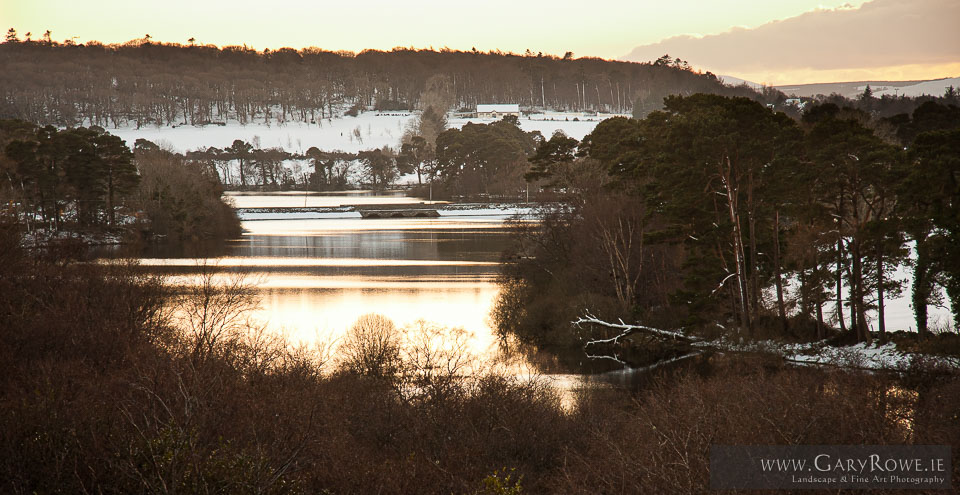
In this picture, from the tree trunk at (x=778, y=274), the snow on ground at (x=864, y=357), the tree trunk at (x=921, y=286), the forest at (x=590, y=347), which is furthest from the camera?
the tree trunk at (x=778, y=274)

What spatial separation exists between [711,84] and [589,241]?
579 ft

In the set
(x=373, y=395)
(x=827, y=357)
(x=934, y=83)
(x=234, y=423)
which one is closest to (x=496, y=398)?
(x=373, y=395)

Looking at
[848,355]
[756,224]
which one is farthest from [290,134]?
[848,355]

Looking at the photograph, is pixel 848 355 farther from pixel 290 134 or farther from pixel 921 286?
pixel 290 134

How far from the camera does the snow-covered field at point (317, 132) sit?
145 metres

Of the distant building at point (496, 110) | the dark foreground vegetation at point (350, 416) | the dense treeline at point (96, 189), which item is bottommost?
the dark foreground vegetation at point (350, 416)

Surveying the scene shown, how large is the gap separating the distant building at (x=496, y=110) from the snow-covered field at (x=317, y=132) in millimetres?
4096

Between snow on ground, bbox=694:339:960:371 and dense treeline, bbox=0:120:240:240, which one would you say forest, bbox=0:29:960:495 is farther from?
dense treeline, bbox=0:120:240:240

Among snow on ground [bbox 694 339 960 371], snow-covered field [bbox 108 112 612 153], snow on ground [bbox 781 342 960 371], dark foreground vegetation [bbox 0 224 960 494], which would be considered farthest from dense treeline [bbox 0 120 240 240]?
snow-covered field [bbox 108 112 612 153]

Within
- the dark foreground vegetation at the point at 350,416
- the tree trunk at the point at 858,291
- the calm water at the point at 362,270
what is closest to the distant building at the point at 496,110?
the calm water at the point at 362,270

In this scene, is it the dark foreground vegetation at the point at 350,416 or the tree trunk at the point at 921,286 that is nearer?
the dark foreground vegetation at the point at 350,416

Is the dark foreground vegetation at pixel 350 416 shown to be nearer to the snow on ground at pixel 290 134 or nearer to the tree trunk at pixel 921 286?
the tree trunk at pixel 921 286

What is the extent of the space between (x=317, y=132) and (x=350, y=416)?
143459 mm

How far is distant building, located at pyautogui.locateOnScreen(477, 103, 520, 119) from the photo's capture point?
16638cm
